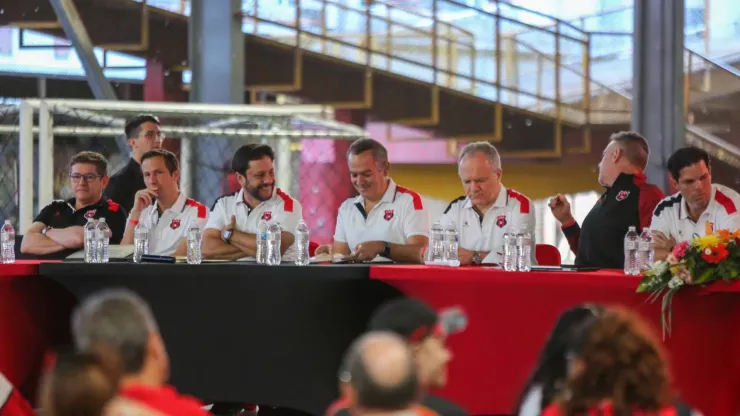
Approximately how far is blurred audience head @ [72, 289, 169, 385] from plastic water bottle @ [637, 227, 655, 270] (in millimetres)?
2541

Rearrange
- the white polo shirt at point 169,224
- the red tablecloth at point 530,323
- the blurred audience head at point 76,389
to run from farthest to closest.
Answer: the white polo shirt at point 169,224
the red tablecloth at point 530,323
the blurred audience head at point 76,389

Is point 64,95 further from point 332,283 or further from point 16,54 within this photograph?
point 332,283

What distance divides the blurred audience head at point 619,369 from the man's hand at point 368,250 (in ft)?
9.59

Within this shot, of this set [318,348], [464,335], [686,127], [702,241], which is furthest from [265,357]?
[686,127]

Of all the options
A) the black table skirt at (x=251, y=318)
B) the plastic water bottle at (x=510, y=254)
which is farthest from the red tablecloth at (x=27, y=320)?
the plastic water bottle at (x=510, y=254)

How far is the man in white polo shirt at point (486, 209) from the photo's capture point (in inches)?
206

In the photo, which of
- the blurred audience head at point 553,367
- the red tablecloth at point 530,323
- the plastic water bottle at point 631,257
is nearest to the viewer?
the blurred audience head at point 553,367

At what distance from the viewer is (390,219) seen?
18.2ft

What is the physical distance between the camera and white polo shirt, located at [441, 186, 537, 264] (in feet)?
17.2

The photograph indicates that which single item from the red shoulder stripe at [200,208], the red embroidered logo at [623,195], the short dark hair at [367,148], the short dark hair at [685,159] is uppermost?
the short dark hair at [367,148]

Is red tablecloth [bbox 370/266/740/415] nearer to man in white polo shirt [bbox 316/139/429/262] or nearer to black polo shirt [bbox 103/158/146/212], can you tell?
man in white polo shirt [bbox 316/139/429/262]

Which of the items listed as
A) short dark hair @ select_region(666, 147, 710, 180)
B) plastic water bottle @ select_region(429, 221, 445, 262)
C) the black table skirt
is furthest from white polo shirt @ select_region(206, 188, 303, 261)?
short dark hair @ select_region(666, 147, 710, 180)

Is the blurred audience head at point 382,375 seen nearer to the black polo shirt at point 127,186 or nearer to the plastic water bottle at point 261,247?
the plastic water bottle at point 261,247

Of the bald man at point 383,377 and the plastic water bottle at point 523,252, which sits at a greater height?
the plastic water bottle at point 523,252
